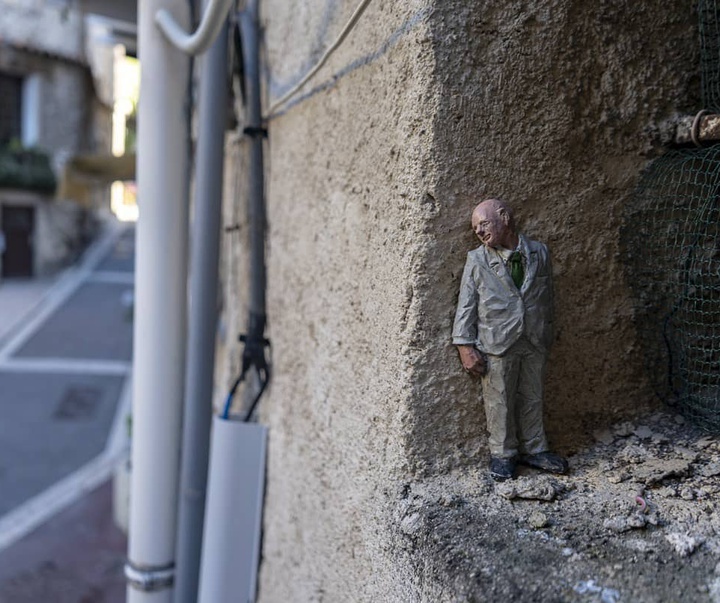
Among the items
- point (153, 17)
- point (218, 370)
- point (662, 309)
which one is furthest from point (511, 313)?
point (218, 370)

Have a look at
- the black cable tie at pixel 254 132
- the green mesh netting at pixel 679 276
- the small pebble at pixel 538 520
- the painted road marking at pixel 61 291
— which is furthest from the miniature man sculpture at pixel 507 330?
the painted road marking at pixel 61 291

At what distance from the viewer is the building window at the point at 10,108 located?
14352 millimetres

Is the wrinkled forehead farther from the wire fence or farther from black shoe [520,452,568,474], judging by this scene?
black shoe [520,452,568,474]

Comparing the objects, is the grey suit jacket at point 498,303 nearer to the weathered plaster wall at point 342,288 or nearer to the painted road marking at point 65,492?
the weathered plaster wall at point 342,288

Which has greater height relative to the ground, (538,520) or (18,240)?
(18,240)

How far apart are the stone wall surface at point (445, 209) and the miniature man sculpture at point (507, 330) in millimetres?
36

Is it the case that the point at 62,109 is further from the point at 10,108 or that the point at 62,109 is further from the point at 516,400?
the point at 516,400

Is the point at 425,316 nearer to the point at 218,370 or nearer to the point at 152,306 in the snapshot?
the point at 152,306

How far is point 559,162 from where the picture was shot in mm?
1437

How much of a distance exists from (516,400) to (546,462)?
5.7 inches

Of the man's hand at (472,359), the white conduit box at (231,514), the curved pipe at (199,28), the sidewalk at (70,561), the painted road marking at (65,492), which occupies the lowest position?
the sidewalk at (70,561)

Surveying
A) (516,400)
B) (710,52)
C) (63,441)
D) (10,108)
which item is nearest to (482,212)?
(516,400)

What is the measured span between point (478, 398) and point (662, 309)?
1.67 ft

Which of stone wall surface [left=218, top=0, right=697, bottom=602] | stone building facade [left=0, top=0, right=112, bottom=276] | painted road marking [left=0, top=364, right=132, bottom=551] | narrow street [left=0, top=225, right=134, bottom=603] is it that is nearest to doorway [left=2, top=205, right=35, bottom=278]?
stone building facade [left=0, top=0, right=112, bottom=276]
